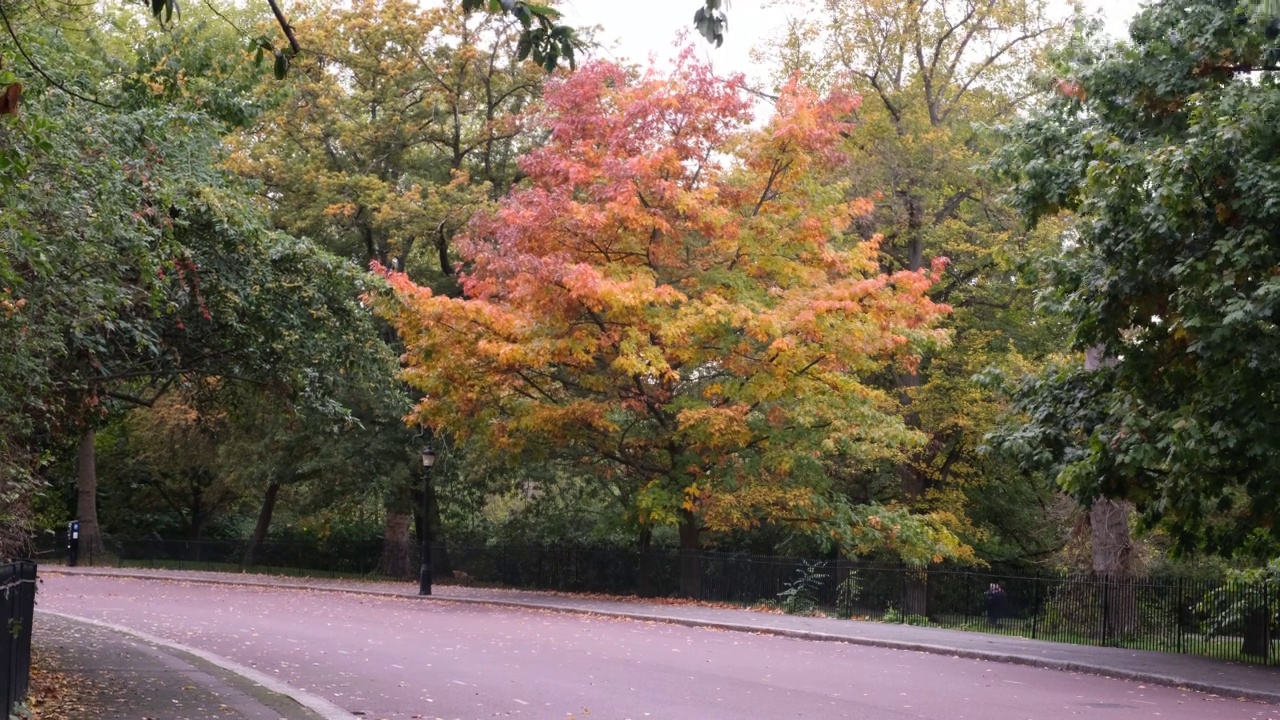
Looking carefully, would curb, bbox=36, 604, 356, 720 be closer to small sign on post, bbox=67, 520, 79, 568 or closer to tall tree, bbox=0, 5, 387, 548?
tall tree, bbox=0, 5, 387, 548

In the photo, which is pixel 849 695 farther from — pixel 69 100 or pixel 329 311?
pixel 69 100

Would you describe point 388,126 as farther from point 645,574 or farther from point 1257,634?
point 1257,634

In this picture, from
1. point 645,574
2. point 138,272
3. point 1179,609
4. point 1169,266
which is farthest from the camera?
point 645,574

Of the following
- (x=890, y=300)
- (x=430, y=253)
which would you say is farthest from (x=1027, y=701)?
(x=430, y=253)

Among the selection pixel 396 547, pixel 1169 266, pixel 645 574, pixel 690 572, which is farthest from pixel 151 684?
pixel 396 547

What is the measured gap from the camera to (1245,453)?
44.4ft

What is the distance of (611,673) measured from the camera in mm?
14219

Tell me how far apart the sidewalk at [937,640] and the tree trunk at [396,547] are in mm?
6562

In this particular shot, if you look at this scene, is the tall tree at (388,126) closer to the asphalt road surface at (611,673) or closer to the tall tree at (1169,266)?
the asphalt road surface at (611,673)

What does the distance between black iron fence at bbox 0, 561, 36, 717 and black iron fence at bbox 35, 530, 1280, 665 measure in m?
16.0

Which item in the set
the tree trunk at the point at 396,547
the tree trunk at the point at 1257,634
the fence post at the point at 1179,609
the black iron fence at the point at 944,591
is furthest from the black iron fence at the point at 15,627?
the tree trunk at the point at 396,547

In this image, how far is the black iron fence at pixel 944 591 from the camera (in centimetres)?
2017

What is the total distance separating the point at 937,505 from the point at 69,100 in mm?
25321

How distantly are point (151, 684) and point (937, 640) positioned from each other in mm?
12292
